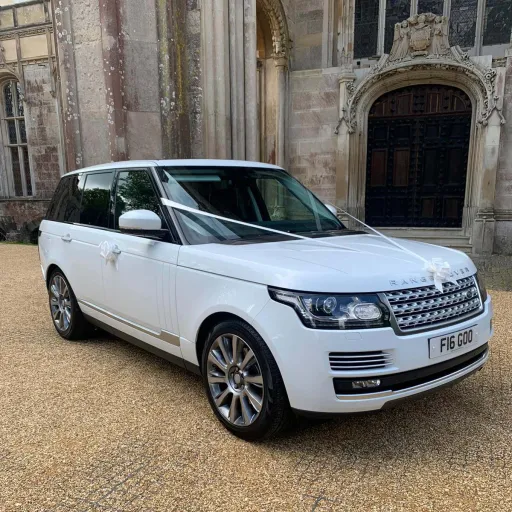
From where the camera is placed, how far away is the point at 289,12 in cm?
1156

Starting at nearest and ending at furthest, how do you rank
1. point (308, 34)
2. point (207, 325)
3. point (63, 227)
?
1. point (207, 325)
2. point (63, 227)
3. point (308, 34)

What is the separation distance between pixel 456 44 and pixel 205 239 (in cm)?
1052

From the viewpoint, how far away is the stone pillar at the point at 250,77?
337 inches

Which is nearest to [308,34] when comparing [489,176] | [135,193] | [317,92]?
[317,92]

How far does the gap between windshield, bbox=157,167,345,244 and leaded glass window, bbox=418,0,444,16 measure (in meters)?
9.28

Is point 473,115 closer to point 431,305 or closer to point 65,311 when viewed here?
point 431,305

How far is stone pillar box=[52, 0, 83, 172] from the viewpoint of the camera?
7770mm

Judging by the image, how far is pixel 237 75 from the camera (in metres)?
8.62

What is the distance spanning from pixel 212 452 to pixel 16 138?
52.2 ft

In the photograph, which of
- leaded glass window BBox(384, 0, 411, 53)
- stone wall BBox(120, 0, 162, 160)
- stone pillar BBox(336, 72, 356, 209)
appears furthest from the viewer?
stone pillar BBox(336, 72, 356, 209)

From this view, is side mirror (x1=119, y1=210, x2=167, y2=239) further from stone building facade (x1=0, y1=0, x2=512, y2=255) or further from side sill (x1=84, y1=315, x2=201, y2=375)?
stone building facade (x1=0, y1=0, x2=512, y2=255)

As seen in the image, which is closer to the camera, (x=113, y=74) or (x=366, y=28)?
(x=113, y=74)

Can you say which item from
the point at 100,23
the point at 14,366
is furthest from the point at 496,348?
the point at 100,23

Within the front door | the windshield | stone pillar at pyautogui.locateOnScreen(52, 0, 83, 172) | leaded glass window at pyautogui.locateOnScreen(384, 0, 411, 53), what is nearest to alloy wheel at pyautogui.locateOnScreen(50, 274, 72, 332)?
the front door
